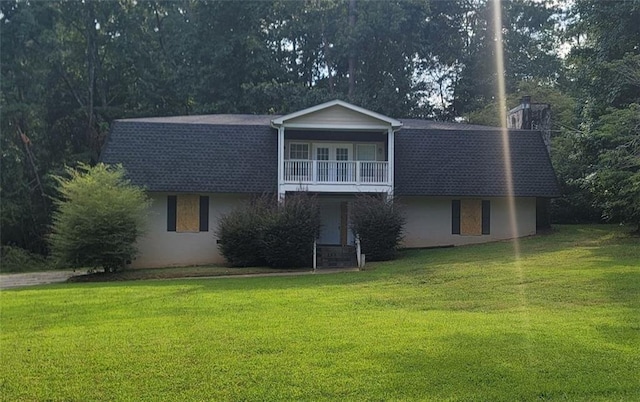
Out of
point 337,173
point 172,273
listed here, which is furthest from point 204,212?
point 337,173

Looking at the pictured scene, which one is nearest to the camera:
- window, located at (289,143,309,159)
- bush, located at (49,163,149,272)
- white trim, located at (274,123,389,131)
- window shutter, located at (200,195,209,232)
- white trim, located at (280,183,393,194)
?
bush, located at (49,163,149,272)

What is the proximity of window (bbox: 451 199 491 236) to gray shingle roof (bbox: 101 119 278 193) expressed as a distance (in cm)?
769

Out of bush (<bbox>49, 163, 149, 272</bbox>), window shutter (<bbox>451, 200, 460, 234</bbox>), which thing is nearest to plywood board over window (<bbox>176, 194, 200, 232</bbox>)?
bush (<bbox>49, 163, 149, 272</bbox>)

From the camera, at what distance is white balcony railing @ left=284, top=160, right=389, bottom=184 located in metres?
25.0

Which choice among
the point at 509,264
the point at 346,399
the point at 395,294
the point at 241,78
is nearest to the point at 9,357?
the point at 346,399

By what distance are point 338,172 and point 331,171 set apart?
0.92 feet

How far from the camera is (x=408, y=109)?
45.1 metres

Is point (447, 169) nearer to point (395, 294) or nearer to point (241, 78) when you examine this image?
point (395, 294)

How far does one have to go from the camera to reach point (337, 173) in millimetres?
25125

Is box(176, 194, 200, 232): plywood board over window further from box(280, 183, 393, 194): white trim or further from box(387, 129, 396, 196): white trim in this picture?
box(387, 129, 396, 196): white trim

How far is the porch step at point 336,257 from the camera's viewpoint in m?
23.1

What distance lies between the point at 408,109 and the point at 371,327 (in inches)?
1450

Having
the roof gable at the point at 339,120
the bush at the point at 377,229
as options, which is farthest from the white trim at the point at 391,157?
the bush at the point at 377,229

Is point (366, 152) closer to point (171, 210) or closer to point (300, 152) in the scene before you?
point (300, 152)
